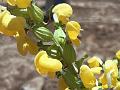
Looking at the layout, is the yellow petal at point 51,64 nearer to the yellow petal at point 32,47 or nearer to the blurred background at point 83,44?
the yellow petal at point 32,47

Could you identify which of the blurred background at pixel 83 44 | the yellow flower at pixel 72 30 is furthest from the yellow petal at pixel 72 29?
the blurred background at pixel 83 44

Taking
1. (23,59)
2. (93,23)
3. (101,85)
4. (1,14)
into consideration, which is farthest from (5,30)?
(93,23)

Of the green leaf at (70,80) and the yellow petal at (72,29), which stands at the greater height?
the yellow petal at (72,29)

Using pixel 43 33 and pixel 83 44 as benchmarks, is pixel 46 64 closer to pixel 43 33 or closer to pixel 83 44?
pixel 43 33

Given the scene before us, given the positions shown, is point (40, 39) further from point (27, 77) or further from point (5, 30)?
point (27, 77)

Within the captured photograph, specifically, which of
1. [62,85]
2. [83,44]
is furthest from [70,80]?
[83,44]

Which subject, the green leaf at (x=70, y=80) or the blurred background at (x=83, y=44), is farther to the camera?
the blurred background at (x=83, y=44)

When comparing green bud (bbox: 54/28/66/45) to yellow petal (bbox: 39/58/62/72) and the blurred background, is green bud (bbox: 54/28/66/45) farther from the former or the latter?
the blurred background
